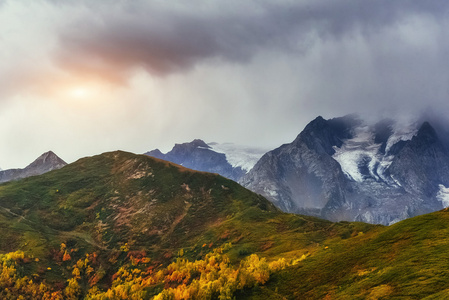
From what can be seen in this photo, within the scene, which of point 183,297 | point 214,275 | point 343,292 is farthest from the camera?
point 214,275

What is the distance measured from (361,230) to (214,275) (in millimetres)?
77576

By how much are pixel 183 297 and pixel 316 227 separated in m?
109

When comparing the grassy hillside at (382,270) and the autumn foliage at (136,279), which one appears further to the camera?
the autumn foliage at (136,279)

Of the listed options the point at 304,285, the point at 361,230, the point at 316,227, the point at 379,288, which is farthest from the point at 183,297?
the point at 316,227

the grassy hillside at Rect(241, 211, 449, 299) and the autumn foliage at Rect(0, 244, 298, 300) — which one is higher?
the grassy hillside at Rect(241, 211, 449, 299)

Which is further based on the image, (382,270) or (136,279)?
(136,279)

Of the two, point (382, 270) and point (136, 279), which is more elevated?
→ point (382, 270)

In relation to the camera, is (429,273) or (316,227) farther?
(316,227)

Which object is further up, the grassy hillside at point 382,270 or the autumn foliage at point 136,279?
the grassy hillside at point 382,270

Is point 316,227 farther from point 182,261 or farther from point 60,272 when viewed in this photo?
point 60,272

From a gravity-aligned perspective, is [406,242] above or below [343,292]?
above

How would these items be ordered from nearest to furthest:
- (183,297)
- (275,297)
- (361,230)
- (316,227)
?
(275,297) < (183,297) < (361,230) < (316,227)

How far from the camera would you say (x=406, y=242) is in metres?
82.2

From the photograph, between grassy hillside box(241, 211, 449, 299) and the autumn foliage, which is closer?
grassy hillside box(241, 211, 449, 299)
